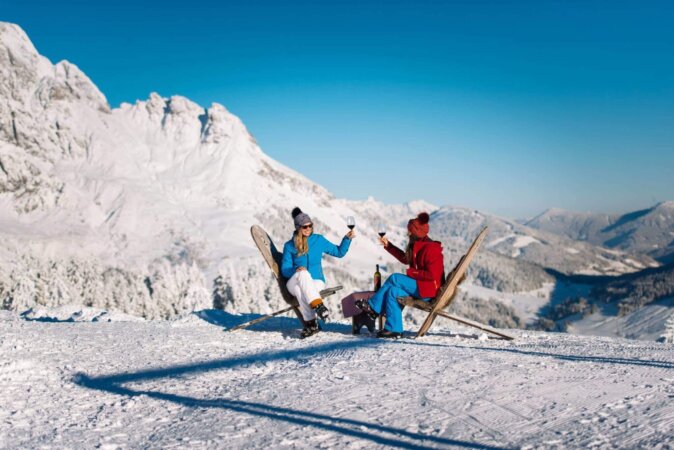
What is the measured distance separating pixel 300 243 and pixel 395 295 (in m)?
2.33

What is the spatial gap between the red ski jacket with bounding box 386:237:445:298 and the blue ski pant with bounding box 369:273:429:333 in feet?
0.46

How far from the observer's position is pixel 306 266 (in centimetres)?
1043

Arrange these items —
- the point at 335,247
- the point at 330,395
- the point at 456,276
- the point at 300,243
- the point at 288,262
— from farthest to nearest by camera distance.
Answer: the point at 335,247 → the point at 288,262 → the point at 300,243 → the point at 456,276 → the point at 330,395

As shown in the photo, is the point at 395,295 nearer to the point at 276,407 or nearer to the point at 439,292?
A: the point at 439,292

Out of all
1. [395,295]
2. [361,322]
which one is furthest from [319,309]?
[395,295]

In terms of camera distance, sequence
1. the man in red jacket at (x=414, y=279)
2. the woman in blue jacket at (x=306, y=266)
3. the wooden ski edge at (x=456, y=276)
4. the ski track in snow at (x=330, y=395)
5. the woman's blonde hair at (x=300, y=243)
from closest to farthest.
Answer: the ski track in snow at (x=330, y=395), the wooden ski edge at (x=456, y=276), the man in red jacket at (x=414, y=279), the woman in blue jacket at (x=306, y=266), the woman's blonde hair at (x=300, y=243)

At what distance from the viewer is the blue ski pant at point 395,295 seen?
9.67 metres

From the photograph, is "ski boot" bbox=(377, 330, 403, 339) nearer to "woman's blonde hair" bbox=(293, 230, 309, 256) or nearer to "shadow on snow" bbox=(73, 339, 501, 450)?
"shadow on snow" bbox=(73, 339, 501, 450)

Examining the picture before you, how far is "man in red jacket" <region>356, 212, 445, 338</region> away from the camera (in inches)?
378

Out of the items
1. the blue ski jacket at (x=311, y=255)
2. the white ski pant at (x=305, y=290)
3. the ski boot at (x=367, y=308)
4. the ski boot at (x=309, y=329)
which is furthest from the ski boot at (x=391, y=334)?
the blue ski jacket at (x=311, y=255)

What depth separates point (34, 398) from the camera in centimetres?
566

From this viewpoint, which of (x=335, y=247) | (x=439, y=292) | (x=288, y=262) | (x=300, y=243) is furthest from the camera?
(x=335, y=247)

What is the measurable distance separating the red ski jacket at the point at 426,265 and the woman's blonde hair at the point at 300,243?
7.13ft

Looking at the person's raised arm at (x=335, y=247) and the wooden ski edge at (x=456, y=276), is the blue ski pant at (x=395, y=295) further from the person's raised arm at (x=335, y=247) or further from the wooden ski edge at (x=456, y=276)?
the person's raised arm at (x=335, y=247)
